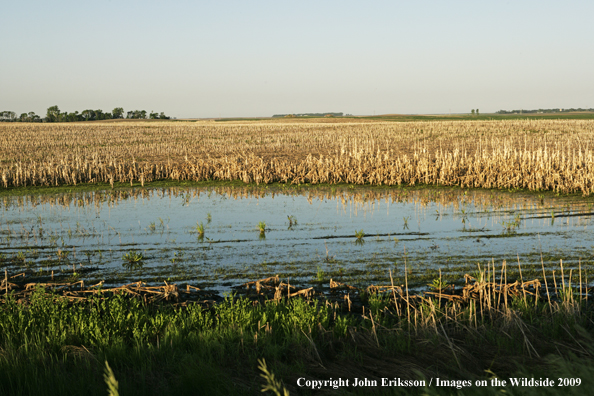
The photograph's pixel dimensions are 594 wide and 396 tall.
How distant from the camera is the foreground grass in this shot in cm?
478

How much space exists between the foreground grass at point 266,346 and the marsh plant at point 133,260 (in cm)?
307

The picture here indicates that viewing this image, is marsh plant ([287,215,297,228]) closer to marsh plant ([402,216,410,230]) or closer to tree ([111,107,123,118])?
marsh plant ([402,216,410,230])

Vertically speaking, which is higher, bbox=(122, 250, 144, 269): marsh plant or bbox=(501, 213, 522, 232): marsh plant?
bbox=(501, 213, 522, 232): marsh plant

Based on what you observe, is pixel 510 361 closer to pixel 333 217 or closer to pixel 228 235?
pixel 228 235

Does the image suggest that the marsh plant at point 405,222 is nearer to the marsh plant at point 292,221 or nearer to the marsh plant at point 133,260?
the marsh plant at point 292,221

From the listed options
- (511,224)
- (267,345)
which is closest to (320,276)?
(267,345)

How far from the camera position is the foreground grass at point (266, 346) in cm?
478

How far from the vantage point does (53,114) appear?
465 feet

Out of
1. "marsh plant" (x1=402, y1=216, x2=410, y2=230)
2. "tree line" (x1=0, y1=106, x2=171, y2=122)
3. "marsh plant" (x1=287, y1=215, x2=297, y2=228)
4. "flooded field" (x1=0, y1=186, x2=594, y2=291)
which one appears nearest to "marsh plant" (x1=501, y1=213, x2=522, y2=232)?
"flooded field" (x1=0, y1=186, x2=594, y2=291)

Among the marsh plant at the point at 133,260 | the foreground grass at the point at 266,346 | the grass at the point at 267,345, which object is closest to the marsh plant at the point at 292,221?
the marsh plant at the point at 133,260

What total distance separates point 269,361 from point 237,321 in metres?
1.17

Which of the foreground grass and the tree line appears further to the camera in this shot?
the tree line

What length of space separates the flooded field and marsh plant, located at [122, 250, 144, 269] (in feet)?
0.14

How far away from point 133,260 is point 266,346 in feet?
19.4
